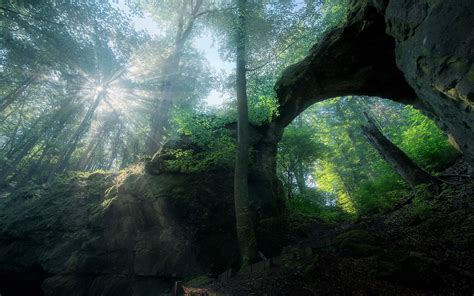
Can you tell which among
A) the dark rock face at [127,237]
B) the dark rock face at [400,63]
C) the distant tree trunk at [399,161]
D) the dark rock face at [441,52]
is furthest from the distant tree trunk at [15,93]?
the distant tree trunk at [399,161]

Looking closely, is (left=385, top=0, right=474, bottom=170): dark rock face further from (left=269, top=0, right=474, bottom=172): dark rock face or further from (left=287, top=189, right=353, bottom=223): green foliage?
(left=287, top=189, right=353, bottom=223): green foliage

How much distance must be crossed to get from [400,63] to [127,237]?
10.4 meters

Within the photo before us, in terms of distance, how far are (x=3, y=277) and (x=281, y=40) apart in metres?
15.3

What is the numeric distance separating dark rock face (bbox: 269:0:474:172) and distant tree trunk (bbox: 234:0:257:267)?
2465mm

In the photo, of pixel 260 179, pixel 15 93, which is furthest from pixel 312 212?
pixel 15 93

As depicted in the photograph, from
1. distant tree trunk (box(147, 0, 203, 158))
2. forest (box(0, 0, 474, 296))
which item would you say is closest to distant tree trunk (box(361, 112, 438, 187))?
forest (box(0, 0, 474, 296))

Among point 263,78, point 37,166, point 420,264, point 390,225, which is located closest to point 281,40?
point 263,78

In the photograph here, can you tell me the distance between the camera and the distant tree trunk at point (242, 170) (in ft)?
21.9

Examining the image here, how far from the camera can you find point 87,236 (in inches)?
339

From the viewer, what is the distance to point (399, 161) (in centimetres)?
926

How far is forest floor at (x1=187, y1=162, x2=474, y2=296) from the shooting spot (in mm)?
3885

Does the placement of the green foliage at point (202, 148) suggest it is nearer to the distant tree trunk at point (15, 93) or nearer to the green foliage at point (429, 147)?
the green foliage at point (429, 147)

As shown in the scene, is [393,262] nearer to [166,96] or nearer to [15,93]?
[166,96]

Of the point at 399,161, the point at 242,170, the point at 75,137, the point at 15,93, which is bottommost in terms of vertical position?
the point at 242,170
